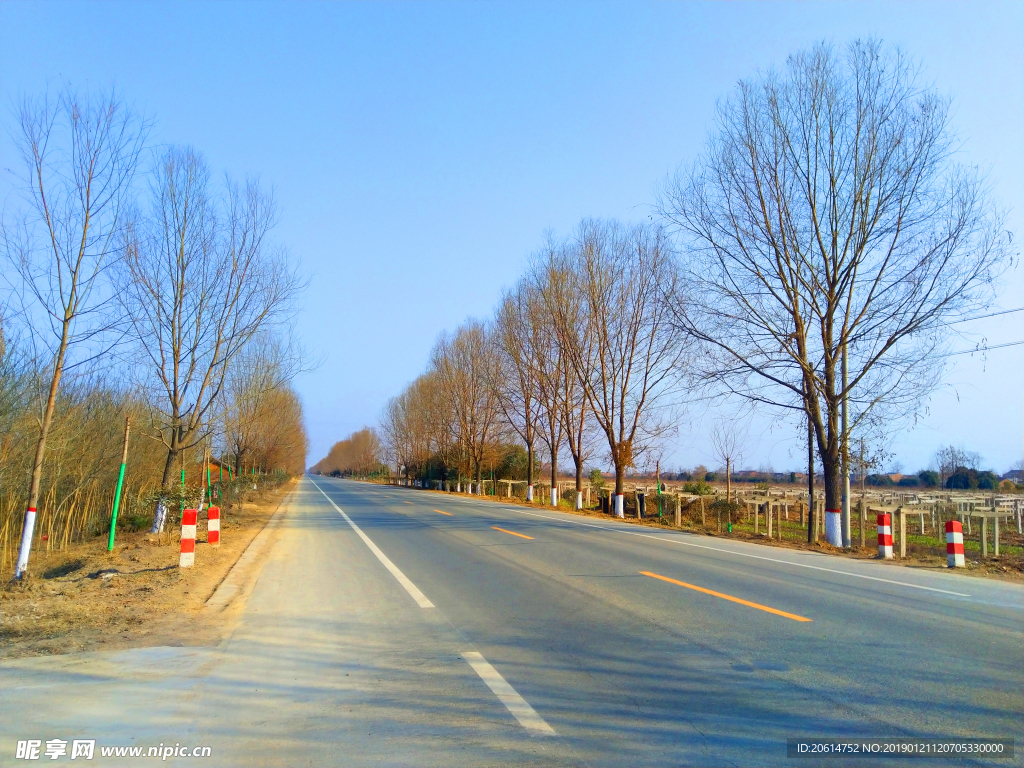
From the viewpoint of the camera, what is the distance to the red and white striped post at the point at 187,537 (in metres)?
11.4

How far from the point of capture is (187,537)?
11438 millimetres

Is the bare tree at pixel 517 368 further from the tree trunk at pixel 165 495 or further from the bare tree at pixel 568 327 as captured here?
the tree trunk at pixel 165 495

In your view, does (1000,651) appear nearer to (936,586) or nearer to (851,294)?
(936,586)

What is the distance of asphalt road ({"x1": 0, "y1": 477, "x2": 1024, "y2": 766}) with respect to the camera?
4656 millimetres

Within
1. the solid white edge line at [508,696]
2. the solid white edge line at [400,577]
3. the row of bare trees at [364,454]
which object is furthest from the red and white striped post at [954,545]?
the row of bare trees at [364,454]

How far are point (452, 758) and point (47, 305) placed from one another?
34.3ft

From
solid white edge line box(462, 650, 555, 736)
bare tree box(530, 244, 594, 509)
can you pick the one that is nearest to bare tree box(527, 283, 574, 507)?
bare tree box(530, 244, 594, 509)

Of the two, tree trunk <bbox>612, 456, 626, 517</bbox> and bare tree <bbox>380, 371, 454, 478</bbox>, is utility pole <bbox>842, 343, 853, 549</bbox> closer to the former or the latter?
tree trunk <bbox>612, 456, 626, 517</bbox>

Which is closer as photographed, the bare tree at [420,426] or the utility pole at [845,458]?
the utility pole at [845,458]

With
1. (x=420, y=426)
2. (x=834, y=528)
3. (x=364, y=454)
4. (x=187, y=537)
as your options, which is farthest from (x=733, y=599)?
(x=364, y=454)

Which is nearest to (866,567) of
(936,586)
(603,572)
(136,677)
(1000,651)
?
(936,586)

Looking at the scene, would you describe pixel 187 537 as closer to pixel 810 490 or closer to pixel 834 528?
pixel 834 528

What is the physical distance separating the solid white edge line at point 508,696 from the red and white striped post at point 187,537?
671 cm

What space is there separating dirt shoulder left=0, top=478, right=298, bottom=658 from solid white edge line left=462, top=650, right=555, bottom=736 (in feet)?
9.47
